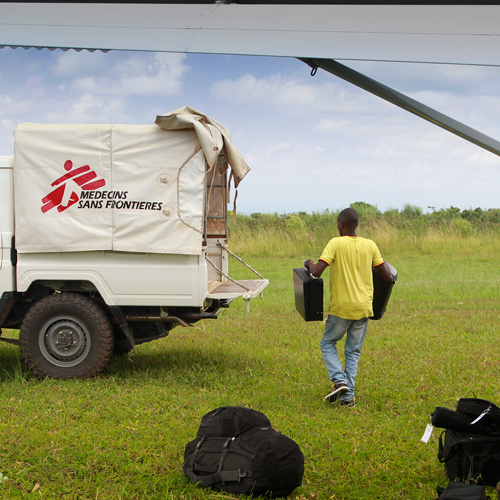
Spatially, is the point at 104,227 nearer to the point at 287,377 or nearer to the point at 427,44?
the point at 287,377

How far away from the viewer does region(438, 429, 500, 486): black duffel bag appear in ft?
14.8

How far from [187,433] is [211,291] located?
7.68 ft

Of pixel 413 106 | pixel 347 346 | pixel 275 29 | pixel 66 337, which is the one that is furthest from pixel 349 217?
pixel 275 29

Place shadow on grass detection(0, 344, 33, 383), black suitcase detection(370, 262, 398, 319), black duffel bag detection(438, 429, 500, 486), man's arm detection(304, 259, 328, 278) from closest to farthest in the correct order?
black duffel bag detection(438, 429, 500, 486), man's arm detection(304, 259, 328, 278), black suitcase detection(370, 262, 398, 319), shadow on grass detection(0, 344, 33, 383)

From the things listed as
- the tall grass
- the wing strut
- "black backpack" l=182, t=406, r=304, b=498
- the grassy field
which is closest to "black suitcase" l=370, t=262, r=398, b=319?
the grassy field

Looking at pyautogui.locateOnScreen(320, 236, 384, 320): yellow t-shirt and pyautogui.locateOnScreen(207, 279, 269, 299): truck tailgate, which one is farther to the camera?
pyautogui.locateOnScreen(207, 279, 269, 299): truck tailgate

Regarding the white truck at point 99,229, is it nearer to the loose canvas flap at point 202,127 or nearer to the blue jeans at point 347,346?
the loose canvas flap at point 202,127

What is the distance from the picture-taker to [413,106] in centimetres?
259

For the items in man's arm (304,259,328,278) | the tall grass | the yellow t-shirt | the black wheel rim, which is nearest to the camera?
man's arm (304,259,328,278)

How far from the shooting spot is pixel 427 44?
75.2 inches

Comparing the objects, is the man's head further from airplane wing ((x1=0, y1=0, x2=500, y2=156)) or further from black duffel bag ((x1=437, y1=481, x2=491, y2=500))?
airplane wing ((x1=0, y1=0, x2=500, y2=156))

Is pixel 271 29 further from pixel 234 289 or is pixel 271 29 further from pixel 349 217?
pixel 234 289

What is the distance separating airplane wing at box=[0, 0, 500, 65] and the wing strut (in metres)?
0.28

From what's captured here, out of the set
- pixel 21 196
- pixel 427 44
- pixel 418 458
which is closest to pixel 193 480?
pixel 418 458
